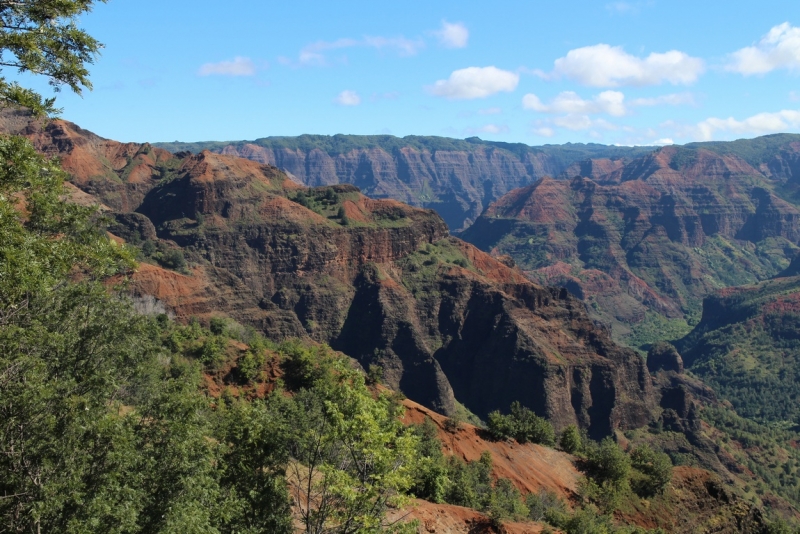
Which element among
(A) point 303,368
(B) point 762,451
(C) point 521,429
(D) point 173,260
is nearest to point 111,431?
(A) point 303,368

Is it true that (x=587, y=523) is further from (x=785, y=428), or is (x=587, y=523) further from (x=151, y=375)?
(x=785, y=428)

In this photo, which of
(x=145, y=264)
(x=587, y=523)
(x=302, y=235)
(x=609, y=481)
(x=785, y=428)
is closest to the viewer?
(x=587, y=523)

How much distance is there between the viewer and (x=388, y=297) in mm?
120125

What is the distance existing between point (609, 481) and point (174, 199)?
98.6 meters

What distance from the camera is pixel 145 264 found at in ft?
298

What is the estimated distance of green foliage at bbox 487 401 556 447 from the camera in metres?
59.2

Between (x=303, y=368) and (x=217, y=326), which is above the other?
(x=303, y=368)

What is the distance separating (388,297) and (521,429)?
206ft

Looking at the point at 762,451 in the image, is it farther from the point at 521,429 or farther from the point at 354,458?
the point at 354,458

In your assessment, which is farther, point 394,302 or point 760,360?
point 760,360

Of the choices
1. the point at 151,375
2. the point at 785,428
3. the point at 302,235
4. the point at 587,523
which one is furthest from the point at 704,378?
the point at 151,375

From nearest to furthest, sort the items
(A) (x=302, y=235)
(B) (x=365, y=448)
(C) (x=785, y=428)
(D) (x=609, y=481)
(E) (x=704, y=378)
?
(B) (x=365, y=448), (D) (x=609, y=481), (A) (x=302, y=235), (C) (x=785, y=428), (E) (x=704, y=378)

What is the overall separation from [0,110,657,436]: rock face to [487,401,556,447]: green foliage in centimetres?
4260

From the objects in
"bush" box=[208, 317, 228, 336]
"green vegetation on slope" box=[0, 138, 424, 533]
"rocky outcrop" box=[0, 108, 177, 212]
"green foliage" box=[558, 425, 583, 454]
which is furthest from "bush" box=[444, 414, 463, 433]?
"rocky outcrop" box=[0, 108, 177, 212]
